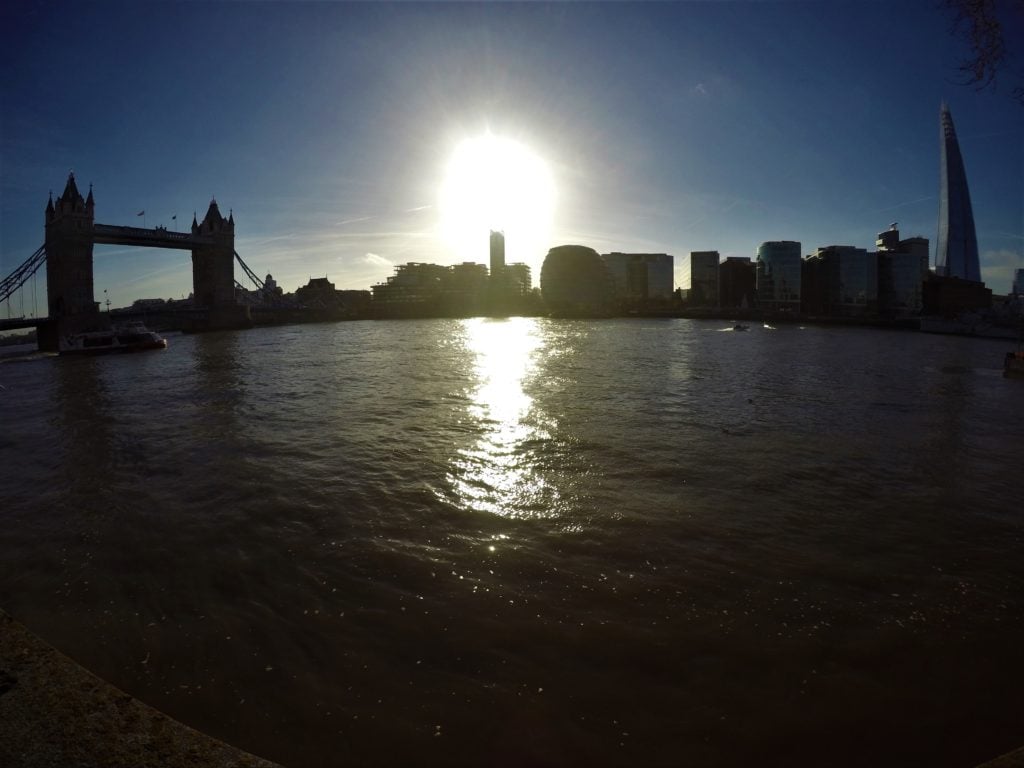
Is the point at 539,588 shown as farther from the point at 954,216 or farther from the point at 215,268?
the point at 954,216

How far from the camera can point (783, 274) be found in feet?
635

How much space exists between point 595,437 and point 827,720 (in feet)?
34.8

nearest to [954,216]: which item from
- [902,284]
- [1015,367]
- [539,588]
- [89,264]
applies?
[902,284]

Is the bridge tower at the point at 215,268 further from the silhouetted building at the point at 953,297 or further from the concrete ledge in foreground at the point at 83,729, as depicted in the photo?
the silhouetted building at the point at 953,297

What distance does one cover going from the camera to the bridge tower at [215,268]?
124875mm

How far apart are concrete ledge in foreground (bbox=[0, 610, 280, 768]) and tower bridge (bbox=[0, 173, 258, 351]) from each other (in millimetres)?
91085

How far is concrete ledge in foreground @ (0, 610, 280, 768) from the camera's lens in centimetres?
271

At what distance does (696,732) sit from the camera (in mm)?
4195

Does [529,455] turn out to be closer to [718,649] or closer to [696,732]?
[718,649]

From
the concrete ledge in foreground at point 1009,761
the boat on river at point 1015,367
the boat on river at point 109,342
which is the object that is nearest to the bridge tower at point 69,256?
the boat on river at point 109,342

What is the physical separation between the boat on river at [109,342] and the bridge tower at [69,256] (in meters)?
41.8

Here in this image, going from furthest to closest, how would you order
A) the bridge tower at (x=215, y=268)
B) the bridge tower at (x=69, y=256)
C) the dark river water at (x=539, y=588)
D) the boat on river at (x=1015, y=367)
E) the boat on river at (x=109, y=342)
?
the bridge tower at (x=215, y=268) → the bridge tower at (x=69, y=256) → the boat on river at (x=109, y=342) → the boat on river at (x=1015, y=367) → the dark river water at (x=539, y=588)

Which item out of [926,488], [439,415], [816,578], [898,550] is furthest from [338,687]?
[439,415]

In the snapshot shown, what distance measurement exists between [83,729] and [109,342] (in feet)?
238
